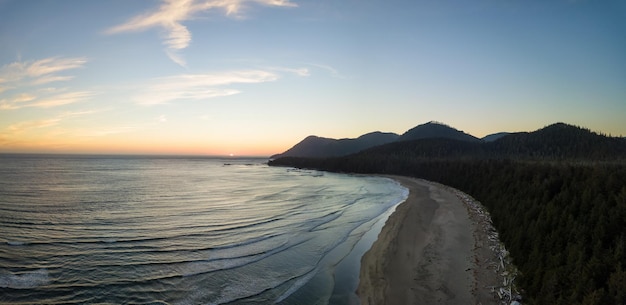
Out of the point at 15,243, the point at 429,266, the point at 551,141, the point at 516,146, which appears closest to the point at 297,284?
the point at 429,266

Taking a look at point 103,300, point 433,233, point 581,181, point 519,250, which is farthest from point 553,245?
point 103,300

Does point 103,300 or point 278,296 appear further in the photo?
point 278,296

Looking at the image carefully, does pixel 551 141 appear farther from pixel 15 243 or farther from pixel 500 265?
pixel 15 243

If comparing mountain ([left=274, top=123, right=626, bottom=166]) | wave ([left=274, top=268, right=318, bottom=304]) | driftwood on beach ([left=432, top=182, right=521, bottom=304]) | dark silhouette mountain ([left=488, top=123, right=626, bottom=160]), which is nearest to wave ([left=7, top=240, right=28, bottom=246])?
wave ([left=274, top=268, right=318, bottom=304])

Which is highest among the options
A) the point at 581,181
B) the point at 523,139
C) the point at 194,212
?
the point at 523,139

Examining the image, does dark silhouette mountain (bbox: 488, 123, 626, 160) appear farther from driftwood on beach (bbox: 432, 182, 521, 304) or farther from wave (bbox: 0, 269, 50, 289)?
wave (bbox: 0, 269, 50, 289)

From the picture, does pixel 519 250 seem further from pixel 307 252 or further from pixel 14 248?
pixel 14 248

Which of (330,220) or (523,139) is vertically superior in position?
(523,139)
